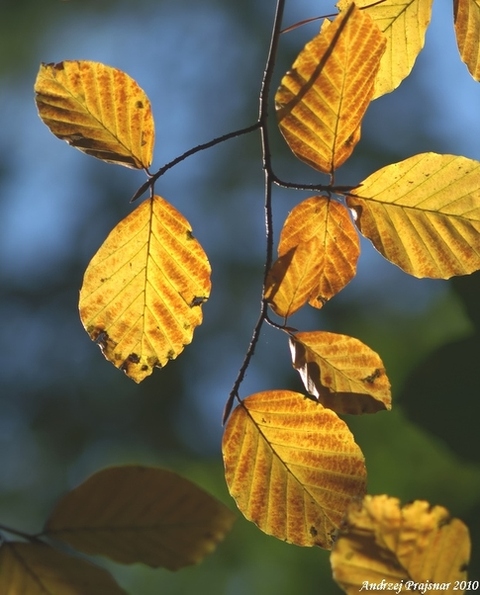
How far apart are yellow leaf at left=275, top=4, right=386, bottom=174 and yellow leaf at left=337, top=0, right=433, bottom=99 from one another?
0.07 meters

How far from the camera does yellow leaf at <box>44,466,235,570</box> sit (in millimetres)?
353

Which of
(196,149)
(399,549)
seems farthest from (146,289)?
(399,549)

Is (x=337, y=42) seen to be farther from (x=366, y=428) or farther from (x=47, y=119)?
(x=366, y=428)

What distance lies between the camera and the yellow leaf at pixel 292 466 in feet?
1.52

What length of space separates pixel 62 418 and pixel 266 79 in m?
1.79

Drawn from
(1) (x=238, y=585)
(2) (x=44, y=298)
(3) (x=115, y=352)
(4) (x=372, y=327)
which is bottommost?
(1) (x=238, y=585)

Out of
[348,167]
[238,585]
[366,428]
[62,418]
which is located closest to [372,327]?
[366,428]

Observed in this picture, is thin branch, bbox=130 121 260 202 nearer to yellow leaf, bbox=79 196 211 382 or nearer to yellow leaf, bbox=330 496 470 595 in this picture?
yellow leaf, bbox=79 196 211 382

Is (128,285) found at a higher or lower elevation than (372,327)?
higher

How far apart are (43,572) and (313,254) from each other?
26 cm

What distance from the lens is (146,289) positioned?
498mm

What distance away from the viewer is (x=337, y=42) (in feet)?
1.38

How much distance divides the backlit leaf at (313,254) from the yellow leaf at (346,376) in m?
0.04

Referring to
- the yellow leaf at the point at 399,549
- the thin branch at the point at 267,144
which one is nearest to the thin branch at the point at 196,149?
the thin branch at the point at 267,144
